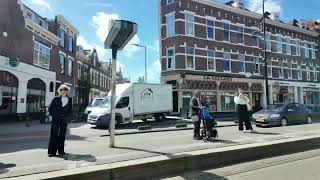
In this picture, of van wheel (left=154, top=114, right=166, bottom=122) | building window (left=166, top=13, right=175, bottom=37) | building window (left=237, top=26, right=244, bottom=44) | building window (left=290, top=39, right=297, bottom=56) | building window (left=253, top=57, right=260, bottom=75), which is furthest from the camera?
building window (left=290, top=39, right=297, bottom=56)

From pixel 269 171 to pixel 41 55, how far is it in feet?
92.4

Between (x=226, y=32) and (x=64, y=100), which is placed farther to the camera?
(x=226, y=32)

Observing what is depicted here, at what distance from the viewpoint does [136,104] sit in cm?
2420

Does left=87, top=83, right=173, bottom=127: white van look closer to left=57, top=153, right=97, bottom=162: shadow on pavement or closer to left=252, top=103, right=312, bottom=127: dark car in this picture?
left=252, top=103, right=312, bottom=127: dark car

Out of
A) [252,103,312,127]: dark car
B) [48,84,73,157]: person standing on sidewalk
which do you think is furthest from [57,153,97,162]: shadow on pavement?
[252,103,312,127]: dark car

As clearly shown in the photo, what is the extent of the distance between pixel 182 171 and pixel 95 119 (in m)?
14.4

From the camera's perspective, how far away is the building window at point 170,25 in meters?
35.3

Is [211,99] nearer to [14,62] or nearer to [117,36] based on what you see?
[14,62]

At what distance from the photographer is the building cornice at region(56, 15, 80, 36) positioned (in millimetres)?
37656

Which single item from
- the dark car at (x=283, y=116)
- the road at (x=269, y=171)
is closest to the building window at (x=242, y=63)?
the dark car at (x=283, y=116)

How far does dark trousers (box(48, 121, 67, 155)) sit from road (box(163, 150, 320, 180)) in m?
2.94

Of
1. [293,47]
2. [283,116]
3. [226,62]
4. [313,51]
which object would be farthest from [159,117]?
[313,51]

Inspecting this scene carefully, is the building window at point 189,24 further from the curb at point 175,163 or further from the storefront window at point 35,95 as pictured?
the curb at point 175,163

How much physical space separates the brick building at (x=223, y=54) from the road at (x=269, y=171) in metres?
23.3
